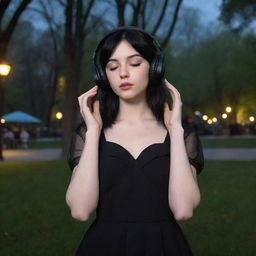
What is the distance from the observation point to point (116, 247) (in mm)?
2523

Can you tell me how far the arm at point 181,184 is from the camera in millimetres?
2477

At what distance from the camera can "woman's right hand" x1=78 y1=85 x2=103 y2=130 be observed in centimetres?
260

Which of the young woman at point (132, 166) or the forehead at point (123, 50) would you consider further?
the forehead at point (123, 50)

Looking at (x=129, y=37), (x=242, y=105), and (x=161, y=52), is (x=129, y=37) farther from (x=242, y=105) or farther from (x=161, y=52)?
(x=242, y=105)

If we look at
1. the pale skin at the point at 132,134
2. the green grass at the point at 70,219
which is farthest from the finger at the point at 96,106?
the green grass at the point at 70,219

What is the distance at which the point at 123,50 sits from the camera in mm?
2689

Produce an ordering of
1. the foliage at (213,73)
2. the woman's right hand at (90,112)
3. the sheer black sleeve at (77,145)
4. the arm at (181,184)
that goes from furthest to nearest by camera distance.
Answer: the foliage at (213,73) → the sheer black sleeve at (77,145) → the woman's right hand at (90,112) → the arm at (181,184)

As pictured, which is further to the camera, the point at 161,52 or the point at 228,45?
the point at 228,45

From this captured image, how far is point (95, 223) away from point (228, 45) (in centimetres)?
4911

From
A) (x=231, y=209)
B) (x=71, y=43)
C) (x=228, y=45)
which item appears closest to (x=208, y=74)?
(x=228, y=45)

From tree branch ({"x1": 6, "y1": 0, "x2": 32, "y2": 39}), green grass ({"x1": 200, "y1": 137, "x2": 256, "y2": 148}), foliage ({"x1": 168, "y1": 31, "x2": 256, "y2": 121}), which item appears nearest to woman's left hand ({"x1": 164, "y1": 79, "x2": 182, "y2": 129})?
tree branch ({"x1": 6, "y1": 0, "x2": 32, "y2": 39})

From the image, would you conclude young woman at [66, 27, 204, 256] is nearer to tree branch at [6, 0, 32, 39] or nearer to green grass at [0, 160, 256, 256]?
green grass at [0, 160, 256, 256]

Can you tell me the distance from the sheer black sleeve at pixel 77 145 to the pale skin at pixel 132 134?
0.19 ft

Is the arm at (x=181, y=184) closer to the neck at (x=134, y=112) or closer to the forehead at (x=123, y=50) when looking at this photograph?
the neck at (x=134, y=112)
